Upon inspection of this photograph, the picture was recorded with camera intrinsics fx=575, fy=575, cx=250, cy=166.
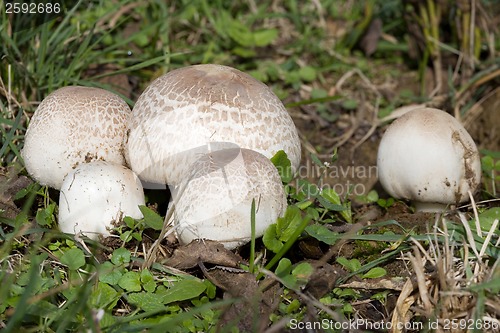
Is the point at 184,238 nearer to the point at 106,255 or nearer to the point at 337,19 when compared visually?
the point at 106,255

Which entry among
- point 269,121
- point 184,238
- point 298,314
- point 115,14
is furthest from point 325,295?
→ point 115,14

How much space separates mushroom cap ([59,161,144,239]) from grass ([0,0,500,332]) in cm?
6

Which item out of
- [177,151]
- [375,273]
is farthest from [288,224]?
[177,151]

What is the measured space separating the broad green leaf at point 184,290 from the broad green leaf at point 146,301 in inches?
1.1

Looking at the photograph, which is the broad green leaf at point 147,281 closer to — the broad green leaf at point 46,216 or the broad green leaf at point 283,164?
the broad green leaf at point 46,216

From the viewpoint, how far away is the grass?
221cm

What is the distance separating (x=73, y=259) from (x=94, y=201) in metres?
0.27

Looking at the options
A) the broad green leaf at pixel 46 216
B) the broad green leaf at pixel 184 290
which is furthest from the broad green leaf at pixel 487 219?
the broad green leaf at pixel 46 216

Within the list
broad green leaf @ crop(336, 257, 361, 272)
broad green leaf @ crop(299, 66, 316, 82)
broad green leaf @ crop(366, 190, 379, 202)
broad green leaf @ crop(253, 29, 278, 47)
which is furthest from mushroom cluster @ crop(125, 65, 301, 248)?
broad green leaf @ crop(253, 29, 278, 47)

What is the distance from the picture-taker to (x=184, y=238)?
2.50m

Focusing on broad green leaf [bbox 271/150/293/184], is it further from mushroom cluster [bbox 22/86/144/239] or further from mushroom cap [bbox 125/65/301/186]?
mushroom cluster [bbox 22/86/144/239]

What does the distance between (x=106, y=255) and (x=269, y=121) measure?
975 millimetres

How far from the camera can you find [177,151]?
262 cm

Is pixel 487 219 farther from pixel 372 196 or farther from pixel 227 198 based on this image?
pixel 227 198
